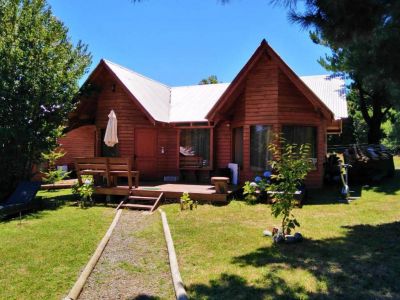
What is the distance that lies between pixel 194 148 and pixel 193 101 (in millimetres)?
2778

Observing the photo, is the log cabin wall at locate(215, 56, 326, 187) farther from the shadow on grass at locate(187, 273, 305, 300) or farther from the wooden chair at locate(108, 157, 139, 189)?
the shadow on grass at locate(187, 273, 305, 300)

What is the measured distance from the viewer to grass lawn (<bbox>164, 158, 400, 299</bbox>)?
15.8 feet

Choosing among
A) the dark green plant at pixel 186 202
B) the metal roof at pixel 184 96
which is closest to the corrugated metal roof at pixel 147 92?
the metal roof at pixel 184 96

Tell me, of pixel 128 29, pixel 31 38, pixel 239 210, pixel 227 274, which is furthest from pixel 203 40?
pixel 227 274

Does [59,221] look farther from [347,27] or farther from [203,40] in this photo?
[203,40]

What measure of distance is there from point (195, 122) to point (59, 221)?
7701mm

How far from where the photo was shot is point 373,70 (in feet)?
19.9

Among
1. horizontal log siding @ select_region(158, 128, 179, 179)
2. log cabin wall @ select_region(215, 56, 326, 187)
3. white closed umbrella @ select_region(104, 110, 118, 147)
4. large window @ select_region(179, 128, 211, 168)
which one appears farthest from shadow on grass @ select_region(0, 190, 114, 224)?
log cabin wall @ select_region(215, 56, 326, 187)

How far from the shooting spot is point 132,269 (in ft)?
19.5

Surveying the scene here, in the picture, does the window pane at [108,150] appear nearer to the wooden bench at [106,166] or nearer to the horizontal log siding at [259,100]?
the wooden bench at [106,166]

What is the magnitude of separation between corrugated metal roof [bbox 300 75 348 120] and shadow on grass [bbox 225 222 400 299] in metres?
9.25

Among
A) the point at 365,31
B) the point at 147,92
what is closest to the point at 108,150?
the point at 147,92

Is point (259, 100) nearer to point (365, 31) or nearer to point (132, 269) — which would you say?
point (365, 31)

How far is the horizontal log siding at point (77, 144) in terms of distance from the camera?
2100cm
